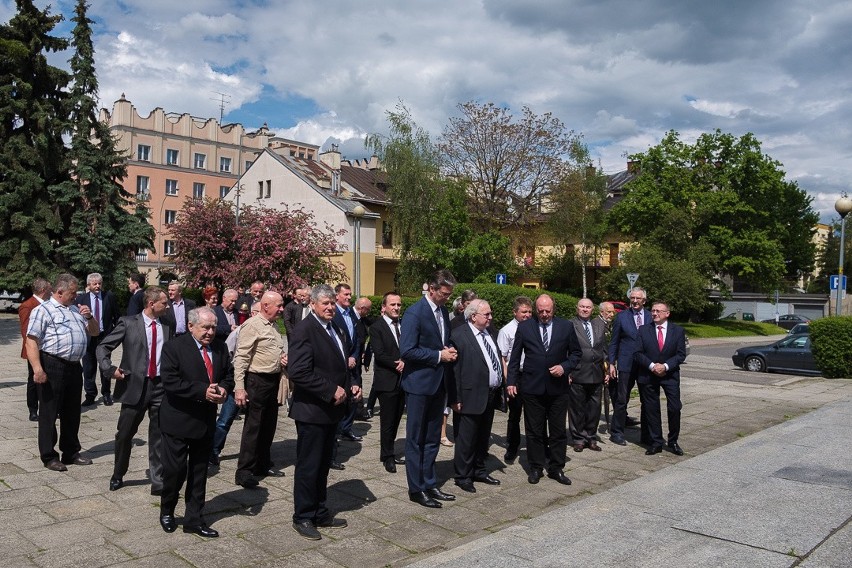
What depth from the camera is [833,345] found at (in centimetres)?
1775

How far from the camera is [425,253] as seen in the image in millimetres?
40531

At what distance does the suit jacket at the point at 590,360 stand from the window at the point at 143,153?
211 ft

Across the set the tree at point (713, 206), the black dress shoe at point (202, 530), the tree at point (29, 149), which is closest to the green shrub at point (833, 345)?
the black dress shoe at point (202, 530)

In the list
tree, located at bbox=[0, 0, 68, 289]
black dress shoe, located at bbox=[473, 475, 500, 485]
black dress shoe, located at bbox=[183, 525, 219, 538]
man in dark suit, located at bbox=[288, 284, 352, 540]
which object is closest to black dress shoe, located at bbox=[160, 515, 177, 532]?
black dress shoe, located at bbox=[183, 525, 219, 538]

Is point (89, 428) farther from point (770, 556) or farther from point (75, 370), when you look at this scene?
point (770, 556)

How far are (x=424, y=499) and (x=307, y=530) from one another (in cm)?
132

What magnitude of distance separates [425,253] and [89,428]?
104 ft

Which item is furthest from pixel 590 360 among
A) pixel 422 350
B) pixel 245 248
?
pixel 245 248

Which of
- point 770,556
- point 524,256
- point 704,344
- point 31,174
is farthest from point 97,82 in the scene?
point 770,556

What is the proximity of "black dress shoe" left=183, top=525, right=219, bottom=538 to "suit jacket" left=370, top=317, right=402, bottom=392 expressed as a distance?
2.78 m

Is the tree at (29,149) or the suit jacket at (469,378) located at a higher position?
the tree at (29,149)

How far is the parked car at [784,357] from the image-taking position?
19406mm

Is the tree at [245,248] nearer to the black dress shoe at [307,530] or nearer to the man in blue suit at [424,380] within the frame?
A: the man in blue suit at [424,380]

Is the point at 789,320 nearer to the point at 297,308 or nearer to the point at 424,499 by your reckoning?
the point at 297,308
